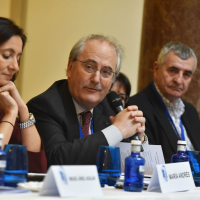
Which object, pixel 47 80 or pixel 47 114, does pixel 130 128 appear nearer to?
pixel 47 114

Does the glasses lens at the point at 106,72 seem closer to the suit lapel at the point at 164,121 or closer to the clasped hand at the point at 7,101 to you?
the clasped hand at the point at 7,101

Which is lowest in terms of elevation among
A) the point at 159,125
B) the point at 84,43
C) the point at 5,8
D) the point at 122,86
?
the point at 159,125

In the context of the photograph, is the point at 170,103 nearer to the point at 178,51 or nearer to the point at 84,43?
the point at 178,51

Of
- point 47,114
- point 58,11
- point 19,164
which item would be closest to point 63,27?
point 58,11

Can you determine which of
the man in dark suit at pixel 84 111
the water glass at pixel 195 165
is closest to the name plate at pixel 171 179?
the water glass at pixel 195 165

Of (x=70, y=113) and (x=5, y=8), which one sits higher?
(x=5, y=8)

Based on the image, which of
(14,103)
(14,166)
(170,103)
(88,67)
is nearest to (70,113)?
(88,67)

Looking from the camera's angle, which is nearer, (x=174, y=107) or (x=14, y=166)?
(x=14, y=166)

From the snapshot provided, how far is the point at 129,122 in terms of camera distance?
7.77 ft

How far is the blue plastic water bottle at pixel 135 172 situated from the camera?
150 centimetres

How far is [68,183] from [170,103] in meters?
2.93

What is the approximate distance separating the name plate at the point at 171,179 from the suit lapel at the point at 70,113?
100 centimetres

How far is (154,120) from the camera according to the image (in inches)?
146

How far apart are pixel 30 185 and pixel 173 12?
394 cm
